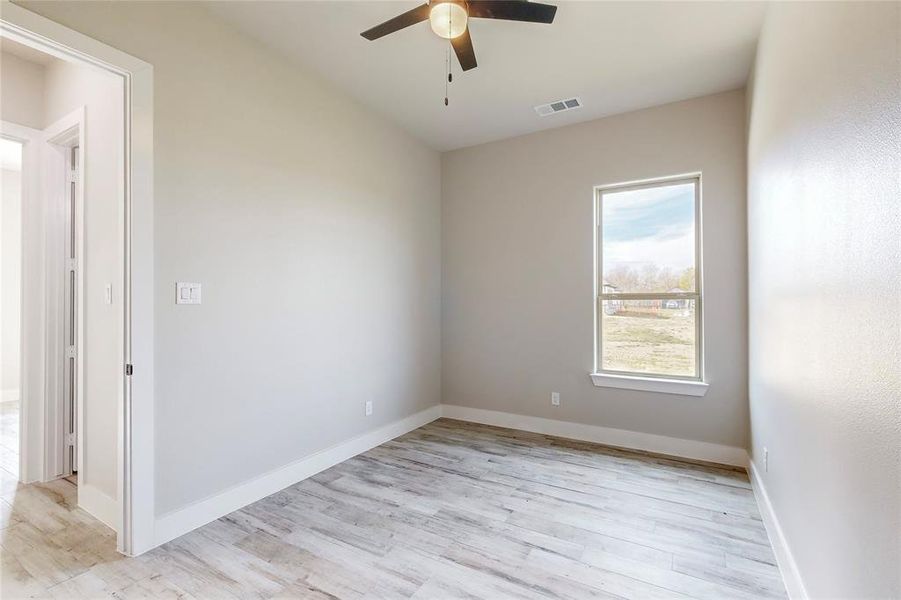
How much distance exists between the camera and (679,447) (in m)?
3.45

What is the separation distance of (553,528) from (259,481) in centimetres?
191

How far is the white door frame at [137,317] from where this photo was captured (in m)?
2.07

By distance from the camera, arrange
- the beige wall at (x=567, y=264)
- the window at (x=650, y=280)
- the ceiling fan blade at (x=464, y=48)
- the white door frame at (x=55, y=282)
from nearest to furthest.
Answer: the ceiling fan blade at (x=464, y=48) → the white door frame at (x=55, y=282) → the beige wall at (x=567, y=264) → the window at (x=650, y=280)

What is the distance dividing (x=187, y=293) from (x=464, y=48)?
207 cm

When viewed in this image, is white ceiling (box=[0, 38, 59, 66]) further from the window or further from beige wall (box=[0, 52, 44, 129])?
the window

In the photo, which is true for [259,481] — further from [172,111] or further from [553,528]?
[172,111]

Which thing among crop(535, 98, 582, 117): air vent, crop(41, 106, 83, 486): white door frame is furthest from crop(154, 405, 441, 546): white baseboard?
crop(535, 98, 582, 117): air vent

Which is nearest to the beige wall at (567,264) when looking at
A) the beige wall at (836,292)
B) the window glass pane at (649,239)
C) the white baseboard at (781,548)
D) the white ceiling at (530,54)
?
the window glass pane at (649,239)

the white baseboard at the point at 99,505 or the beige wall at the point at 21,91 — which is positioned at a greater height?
the beige wall at the point at 21,91

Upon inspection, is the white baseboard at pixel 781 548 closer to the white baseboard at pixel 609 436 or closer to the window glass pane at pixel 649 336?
the white baseboard at pixel 609 436

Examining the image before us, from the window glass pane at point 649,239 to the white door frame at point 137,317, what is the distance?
352 cm

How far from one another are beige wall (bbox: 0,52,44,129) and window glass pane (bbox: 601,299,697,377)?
4709 mm

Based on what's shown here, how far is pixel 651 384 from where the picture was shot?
3.55 metres

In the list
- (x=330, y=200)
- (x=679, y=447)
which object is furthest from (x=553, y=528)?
(x=330, y=200)
